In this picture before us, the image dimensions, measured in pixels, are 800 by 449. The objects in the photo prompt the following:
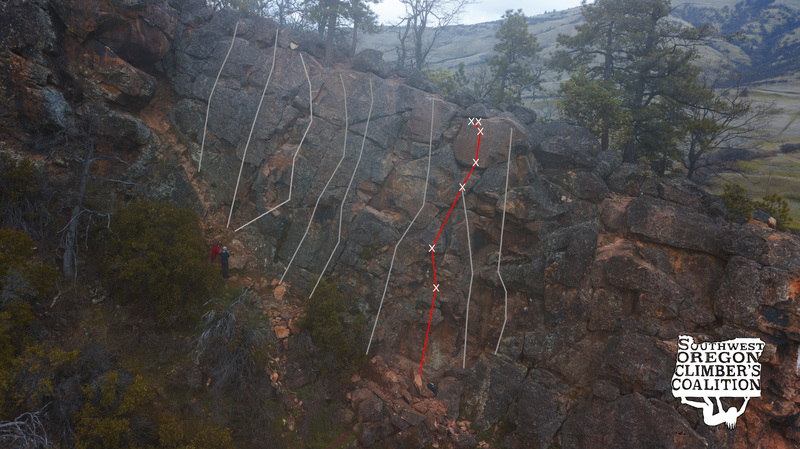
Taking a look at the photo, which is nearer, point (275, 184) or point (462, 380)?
point (462, 380)

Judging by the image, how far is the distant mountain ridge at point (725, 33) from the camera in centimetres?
6588

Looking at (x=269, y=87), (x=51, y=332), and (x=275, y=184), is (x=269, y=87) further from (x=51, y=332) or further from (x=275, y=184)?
(x=51, y=332)

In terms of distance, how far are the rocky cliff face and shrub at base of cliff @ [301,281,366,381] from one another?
1.11m

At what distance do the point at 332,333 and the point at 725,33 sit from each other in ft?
348

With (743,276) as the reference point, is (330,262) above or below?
below

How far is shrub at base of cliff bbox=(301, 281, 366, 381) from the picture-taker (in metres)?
16.6

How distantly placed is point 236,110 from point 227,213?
5905 mm

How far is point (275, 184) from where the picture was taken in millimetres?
20469

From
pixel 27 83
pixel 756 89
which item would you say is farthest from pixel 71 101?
pixel 756 89

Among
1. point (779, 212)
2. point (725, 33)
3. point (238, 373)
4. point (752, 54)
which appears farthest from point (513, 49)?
point (725, 33)

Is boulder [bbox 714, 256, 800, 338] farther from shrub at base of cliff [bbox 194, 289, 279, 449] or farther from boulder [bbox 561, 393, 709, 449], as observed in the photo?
shrub at base of cliff [bbox 194, 289, 279, 449]

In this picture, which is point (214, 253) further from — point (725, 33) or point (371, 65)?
point (725, 33)

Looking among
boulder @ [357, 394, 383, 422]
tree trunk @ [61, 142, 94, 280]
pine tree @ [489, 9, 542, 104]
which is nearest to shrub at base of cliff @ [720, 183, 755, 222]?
pine tree @ [489, 9, 542, 104]

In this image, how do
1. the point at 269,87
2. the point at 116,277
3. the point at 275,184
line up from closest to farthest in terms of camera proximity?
the point at 116,277 → the point at 275,184 → the point at 269,87
